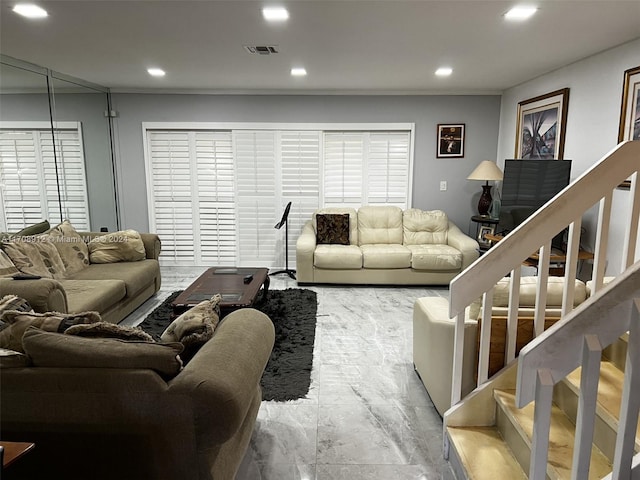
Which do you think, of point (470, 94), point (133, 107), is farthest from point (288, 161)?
point (470, 94)

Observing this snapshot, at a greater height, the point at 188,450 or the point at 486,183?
the point at 486,183

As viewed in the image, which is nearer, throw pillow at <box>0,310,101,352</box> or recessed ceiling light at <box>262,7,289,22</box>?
throw pillow at <box>0,310,101,352</box>

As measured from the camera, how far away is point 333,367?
313 cm

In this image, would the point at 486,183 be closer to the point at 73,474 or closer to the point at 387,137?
the point at 387,137

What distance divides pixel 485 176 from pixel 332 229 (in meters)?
1.95

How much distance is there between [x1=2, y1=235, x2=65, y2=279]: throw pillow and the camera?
3473 mm

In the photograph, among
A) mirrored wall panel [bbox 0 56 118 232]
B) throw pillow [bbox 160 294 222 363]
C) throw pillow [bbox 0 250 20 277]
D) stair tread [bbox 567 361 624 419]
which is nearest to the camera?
stair tread [bbox 567 361 624 419]

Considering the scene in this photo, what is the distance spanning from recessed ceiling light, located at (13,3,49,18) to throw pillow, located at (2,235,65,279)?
5.89 ft

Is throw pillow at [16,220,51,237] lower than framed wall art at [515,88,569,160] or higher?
lower

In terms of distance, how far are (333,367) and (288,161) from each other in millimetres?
3375

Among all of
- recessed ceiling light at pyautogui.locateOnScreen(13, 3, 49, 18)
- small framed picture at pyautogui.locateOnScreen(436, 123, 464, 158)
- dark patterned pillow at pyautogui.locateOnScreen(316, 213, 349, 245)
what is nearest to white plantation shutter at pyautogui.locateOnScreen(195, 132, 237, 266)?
dark patterned pillow at pyautogui.locateOnScreen(316, 213, 349, 245)

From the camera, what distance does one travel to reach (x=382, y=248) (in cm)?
517

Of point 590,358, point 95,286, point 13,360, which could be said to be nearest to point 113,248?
point 95,286

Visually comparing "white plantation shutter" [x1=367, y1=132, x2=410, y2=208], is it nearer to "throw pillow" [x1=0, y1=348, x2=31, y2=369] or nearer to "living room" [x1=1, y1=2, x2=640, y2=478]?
"living room" [x1=1, y1=2, x2=640, y2=478]
